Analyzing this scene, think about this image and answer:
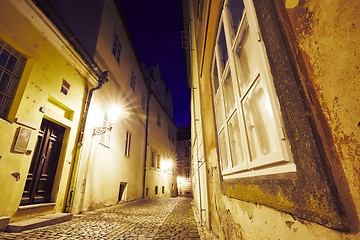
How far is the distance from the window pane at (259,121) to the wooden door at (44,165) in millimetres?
5378

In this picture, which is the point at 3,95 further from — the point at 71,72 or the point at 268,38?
the point at 268,38

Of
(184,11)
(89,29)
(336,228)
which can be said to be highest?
(184,11)

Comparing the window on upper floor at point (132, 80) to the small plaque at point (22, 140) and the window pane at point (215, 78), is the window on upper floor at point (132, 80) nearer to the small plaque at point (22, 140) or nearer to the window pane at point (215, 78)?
the small plaque at point (22, 140)

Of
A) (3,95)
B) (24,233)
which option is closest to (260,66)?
(24,233)

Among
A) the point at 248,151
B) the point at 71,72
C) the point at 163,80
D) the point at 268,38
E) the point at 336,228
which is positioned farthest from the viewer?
the point at 163,80

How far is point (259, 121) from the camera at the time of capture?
1.40m

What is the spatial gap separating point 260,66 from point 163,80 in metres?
20.0

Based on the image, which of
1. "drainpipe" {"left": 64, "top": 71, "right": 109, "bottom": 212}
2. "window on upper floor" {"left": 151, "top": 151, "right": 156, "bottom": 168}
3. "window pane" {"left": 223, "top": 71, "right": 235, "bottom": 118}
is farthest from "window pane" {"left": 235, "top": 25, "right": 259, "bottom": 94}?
"window on upper floor" {"left": 151, "top": 151, "right": 156, "bottom": 168}

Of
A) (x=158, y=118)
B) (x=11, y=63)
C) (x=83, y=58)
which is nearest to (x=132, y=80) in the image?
(x=83, y=58)

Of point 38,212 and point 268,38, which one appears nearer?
point 268,38

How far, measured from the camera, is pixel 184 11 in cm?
888

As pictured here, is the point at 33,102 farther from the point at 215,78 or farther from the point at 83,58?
the point at 215,78

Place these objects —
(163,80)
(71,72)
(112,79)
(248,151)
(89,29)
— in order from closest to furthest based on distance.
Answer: (248,151)
(71,72)
(89,29)
(112,79)
(163,80)

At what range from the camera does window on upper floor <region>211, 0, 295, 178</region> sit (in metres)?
1.07
